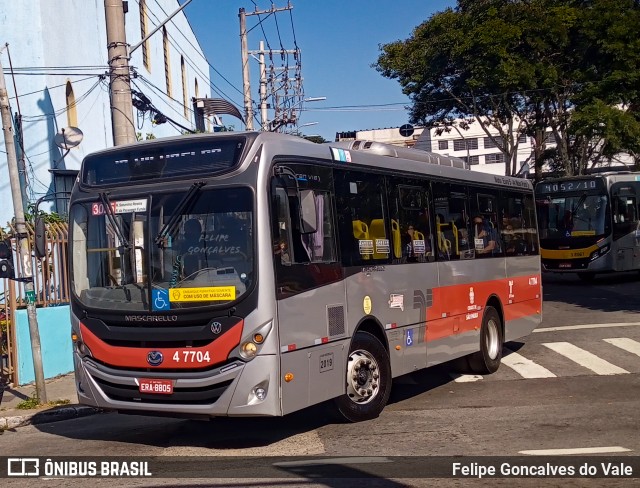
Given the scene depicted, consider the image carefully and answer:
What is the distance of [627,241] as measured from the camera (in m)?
26.1

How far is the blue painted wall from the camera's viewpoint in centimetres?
1290

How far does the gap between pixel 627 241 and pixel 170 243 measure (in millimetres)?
21669

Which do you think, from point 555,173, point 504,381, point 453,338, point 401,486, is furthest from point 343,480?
point 555,173

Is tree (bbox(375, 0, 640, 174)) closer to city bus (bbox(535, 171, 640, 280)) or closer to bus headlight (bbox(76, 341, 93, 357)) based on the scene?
city bus (bbox(535, 171, 640, 280))

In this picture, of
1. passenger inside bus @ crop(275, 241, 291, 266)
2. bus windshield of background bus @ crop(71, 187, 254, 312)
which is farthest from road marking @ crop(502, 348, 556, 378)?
bus windshield of background bus @ crop(71, 187, 254, 312)

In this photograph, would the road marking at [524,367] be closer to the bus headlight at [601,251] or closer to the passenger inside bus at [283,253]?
the passenger inside bus at [283,253]

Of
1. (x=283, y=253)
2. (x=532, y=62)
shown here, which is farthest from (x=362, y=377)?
(x=532, y=62)

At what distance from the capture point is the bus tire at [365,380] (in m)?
8.62

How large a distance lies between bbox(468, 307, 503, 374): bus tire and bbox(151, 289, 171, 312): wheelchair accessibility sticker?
5898 millimetres

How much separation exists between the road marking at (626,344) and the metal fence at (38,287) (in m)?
9.47

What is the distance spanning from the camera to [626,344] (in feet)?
46.3

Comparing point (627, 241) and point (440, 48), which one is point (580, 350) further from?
point (440, 48)

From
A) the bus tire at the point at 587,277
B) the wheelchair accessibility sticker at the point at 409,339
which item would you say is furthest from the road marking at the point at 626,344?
the bus tire at the point at 587,277

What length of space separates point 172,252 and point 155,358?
3.33 ft
